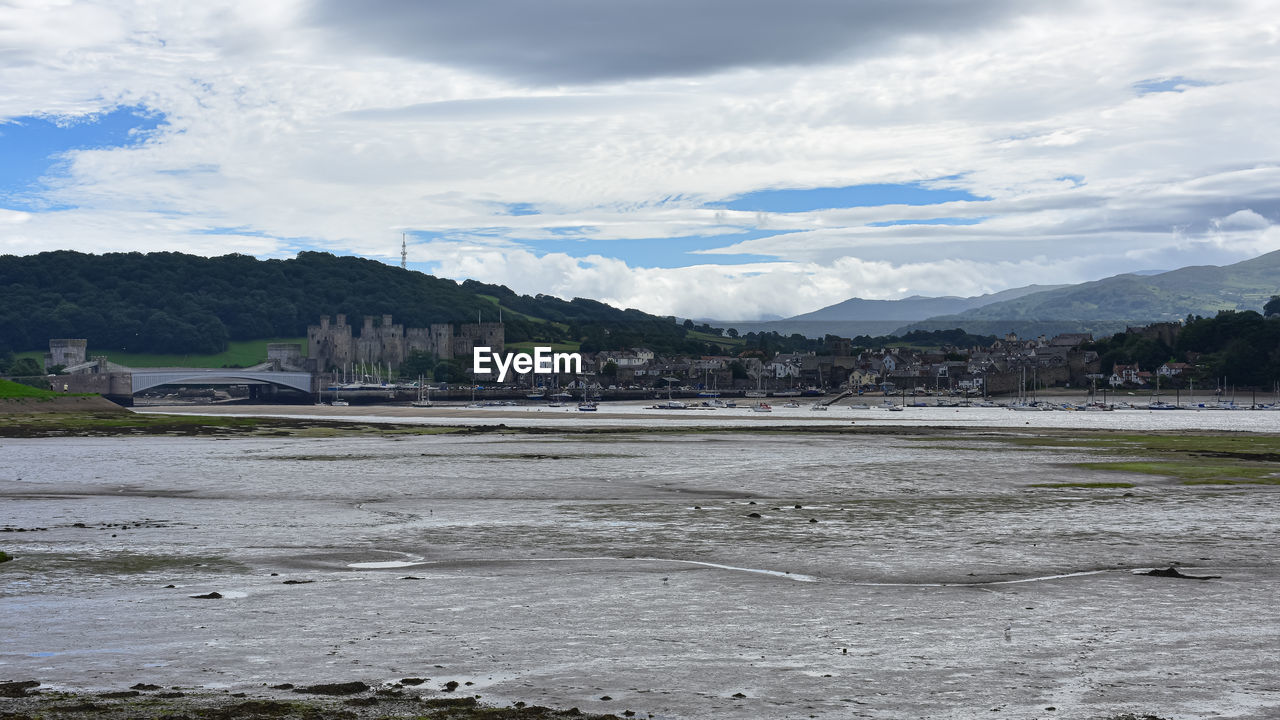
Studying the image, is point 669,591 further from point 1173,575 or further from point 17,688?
point 17,688

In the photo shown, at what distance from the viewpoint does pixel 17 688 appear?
11.5 metres

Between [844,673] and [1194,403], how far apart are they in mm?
164634

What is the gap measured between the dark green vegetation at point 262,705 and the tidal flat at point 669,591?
0.28 m

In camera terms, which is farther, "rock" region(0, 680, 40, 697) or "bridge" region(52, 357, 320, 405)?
"bridge" region(52, 357, 320, 405)

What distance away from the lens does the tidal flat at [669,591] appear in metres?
12.2

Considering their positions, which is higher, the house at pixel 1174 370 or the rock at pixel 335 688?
the house at pixel 1174 370

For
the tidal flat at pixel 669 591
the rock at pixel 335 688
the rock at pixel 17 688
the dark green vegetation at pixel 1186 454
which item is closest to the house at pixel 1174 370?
the dark green vegetation at pixel 1186 454

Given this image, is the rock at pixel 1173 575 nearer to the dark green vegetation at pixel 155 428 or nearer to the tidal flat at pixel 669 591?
the tidal flat at pixel 669 591

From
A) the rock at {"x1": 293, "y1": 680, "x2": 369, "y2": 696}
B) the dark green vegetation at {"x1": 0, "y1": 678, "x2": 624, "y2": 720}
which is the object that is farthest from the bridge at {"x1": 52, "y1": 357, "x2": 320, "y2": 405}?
the rock at {"x1": 293, "y1": 680, "x2": 369, "y2": 696}

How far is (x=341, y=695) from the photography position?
11.4 metres

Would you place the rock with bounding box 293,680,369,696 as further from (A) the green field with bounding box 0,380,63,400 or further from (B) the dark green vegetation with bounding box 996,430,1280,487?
(A) the green field with bounding box 0,380,63,400

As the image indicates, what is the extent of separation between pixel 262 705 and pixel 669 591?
314 inches

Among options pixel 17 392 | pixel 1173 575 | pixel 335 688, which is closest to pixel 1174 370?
pixel 17 392

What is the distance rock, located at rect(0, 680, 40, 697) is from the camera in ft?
37.2
